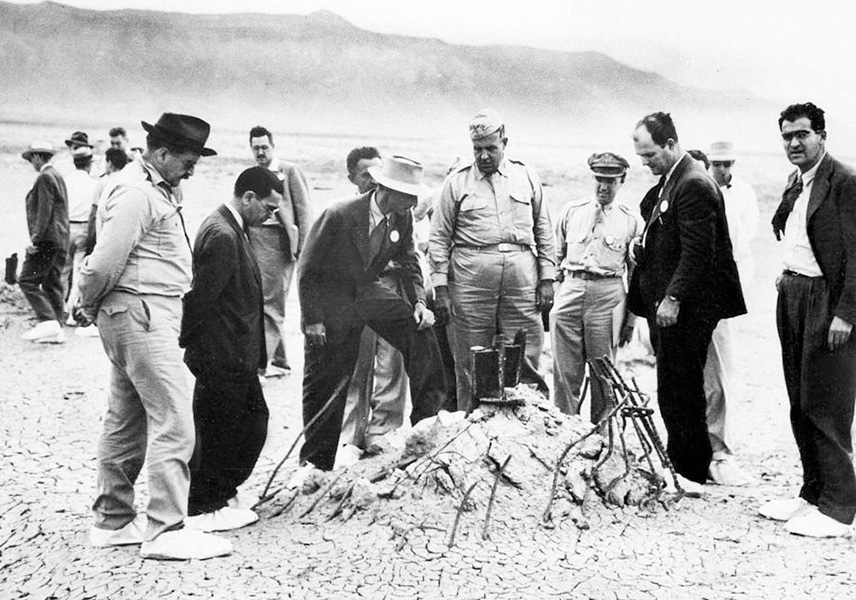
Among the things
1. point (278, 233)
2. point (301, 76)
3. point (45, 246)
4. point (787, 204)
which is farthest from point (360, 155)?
point (301, 76)

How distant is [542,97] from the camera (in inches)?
493

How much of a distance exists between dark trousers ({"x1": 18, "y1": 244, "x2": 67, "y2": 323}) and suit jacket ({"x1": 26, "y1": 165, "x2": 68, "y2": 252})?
84 millimetres

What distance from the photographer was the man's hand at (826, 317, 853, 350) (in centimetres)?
340

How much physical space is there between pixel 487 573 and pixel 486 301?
1.88 metres

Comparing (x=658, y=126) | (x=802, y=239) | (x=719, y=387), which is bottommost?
(x=719, y=387)

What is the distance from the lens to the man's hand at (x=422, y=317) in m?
4.44

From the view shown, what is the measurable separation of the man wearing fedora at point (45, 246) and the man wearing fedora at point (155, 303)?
14.2 feet

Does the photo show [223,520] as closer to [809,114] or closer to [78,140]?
[809,114]

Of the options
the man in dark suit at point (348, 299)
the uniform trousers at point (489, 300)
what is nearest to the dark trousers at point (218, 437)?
the man in dark suit at point (348, 299)

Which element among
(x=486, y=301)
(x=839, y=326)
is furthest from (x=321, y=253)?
(x=839, y=326)

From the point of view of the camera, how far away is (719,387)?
4531mm

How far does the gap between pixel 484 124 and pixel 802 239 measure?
1.67 meters

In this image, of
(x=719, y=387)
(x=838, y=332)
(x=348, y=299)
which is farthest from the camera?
(x=719, y=387)

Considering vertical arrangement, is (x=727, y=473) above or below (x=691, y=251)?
below
